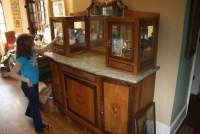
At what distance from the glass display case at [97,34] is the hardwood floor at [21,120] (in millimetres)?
1100

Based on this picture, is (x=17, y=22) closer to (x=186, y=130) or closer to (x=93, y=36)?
(x=93, y=36)

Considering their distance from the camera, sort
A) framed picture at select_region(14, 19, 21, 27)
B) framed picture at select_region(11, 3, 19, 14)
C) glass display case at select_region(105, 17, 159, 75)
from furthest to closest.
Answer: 1. framed picture at select_region(14, 19, 21, 27)
2. framed picture at select_region(11, 3, 19, 14)
3. glass display case at select_region(105, 17, 159, 75)

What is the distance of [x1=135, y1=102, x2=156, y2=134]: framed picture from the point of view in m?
1.69

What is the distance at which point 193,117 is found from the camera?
2395 millimetres

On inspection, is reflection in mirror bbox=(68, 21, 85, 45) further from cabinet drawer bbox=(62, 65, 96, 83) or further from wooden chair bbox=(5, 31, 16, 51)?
wooden chair bbox=(5, 31, 16, 51)

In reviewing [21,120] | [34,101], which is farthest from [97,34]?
[21,120]

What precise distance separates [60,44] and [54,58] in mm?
225

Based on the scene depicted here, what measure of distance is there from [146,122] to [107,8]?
4.65ft

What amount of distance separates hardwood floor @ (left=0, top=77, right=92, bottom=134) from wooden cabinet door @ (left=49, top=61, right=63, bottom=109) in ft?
0.76

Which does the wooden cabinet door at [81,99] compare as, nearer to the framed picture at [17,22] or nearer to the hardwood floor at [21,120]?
the hardwood floor at [21,120]

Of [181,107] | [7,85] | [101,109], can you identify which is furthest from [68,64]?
[7,85]

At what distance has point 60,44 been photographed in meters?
2.29

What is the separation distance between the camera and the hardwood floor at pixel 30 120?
7.22 feet

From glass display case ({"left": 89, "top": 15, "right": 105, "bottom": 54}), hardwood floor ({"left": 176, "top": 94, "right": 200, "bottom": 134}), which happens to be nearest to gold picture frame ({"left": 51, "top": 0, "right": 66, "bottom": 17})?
glass display case ({"left": 89, "top": 15, "right": 105, "bottom": 54})
